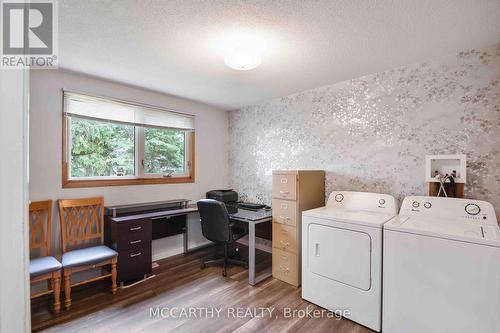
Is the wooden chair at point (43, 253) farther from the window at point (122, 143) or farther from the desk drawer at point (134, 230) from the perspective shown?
the desk drawer at point (134, 230)

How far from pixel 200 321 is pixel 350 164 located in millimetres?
2270

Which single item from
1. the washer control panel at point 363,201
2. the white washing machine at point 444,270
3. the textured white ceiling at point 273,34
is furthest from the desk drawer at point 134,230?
the white washing machine at point 444,270

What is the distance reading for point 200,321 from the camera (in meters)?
1.98

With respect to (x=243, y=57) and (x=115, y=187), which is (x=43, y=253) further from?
(x=243, y=57)

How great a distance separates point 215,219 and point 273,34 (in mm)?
2033

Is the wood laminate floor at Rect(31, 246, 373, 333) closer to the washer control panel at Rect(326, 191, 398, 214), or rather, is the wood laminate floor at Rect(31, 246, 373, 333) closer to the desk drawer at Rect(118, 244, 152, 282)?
the desk drawer at Rect(118, 244, 152, 282)

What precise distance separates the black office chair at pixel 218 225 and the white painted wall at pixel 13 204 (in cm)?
217

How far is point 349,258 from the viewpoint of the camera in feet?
6.61

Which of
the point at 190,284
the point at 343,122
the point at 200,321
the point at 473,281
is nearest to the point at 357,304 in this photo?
the point at 473,281

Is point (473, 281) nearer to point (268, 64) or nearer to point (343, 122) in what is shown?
point (343, 122)

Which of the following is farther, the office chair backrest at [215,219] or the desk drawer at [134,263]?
the office chair backrest at [215,219]

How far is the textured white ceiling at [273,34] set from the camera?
1.48m

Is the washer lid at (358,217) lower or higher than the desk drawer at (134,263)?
higher

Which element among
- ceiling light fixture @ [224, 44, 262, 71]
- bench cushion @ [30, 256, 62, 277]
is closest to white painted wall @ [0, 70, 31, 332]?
ceiling light fixture @ [224, 44, 262, 71]
